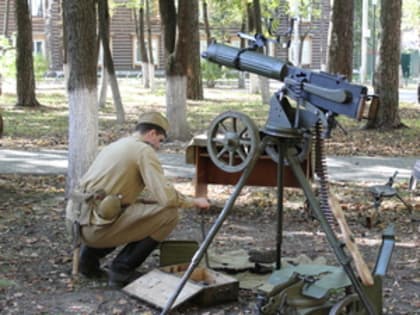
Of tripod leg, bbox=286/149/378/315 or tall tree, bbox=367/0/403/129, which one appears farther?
tall tree, bbox=367/0/403/129

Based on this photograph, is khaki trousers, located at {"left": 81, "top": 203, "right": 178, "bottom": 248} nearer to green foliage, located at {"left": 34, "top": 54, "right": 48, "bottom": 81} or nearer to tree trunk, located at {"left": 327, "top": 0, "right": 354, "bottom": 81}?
tree trunk, located at {"left": 327, "top": 0, "right": 354, "bottom": 81}

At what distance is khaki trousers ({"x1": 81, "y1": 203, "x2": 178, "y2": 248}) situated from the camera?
212 inches

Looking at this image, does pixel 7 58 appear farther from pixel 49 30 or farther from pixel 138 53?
pixel 138 53

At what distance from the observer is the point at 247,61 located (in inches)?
186

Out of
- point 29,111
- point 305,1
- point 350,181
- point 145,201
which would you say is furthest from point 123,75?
point 145,201

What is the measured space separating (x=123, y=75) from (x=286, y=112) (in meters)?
42.4

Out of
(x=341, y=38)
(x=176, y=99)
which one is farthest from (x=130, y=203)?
(x=341, y=38)

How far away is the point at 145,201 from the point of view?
18.5 feet

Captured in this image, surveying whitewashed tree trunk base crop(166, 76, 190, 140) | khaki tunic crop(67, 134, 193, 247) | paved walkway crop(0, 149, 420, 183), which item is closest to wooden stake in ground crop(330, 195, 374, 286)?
khaki tunic crop(67, 134, 193, 247)

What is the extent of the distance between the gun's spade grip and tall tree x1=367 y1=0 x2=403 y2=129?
11362 mm

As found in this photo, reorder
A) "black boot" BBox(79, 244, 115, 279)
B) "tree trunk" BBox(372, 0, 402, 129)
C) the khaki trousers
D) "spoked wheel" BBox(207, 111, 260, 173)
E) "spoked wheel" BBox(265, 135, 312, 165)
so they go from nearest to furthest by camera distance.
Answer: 1. "spoked wheel" BBox(207, 111, 260, 173)
2. "spoked wheel" BBox(265, 135, 312, 165)
3. the khaki trousers
4. "black boot" BBox(79, 244, 115, 279)
5. "tree trunk" BBox(372, 0, 402, 129)

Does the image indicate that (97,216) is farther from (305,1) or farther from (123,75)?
(123,75)

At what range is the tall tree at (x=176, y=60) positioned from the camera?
12961 mm

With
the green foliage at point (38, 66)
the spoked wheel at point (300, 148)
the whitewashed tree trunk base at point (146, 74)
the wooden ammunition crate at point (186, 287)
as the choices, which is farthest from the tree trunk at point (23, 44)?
the spoked wheel at point (300, 148)
